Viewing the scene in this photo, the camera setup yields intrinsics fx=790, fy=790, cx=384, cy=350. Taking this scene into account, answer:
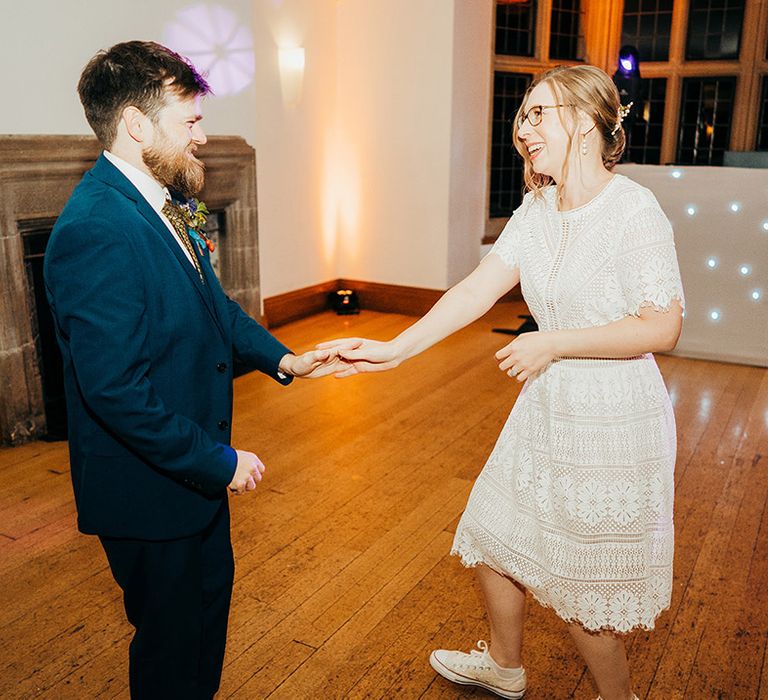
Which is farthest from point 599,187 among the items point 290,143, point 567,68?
point 290,143

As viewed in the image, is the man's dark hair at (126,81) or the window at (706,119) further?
the window at (706,119)

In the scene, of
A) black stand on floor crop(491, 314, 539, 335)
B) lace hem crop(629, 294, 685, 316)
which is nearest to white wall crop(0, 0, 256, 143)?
lace hem crop(629, 294, 685, 316)

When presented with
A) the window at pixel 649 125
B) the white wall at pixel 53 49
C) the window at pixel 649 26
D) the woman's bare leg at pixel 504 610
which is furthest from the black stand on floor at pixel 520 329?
the woman's bare leg at pixel 504 610

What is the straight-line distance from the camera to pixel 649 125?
333 inches

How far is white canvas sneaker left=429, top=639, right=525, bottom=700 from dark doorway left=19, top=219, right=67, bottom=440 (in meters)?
2.66

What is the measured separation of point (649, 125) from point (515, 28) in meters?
2.02

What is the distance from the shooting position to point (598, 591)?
1882 mm

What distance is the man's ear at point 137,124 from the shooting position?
1.61m

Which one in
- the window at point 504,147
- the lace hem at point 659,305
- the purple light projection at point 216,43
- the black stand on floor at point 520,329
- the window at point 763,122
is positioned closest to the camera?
the lace hem at point 659,305

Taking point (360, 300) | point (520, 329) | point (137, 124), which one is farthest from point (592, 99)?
point (360, 300)

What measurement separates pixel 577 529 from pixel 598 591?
0.52ft

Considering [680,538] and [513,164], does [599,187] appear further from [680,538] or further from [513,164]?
[513,164]

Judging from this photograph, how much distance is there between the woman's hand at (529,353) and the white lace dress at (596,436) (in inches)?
6.3

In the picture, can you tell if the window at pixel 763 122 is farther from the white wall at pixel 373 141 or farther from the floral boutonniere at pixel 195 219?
the floral boutonniere at pixel 195 219
